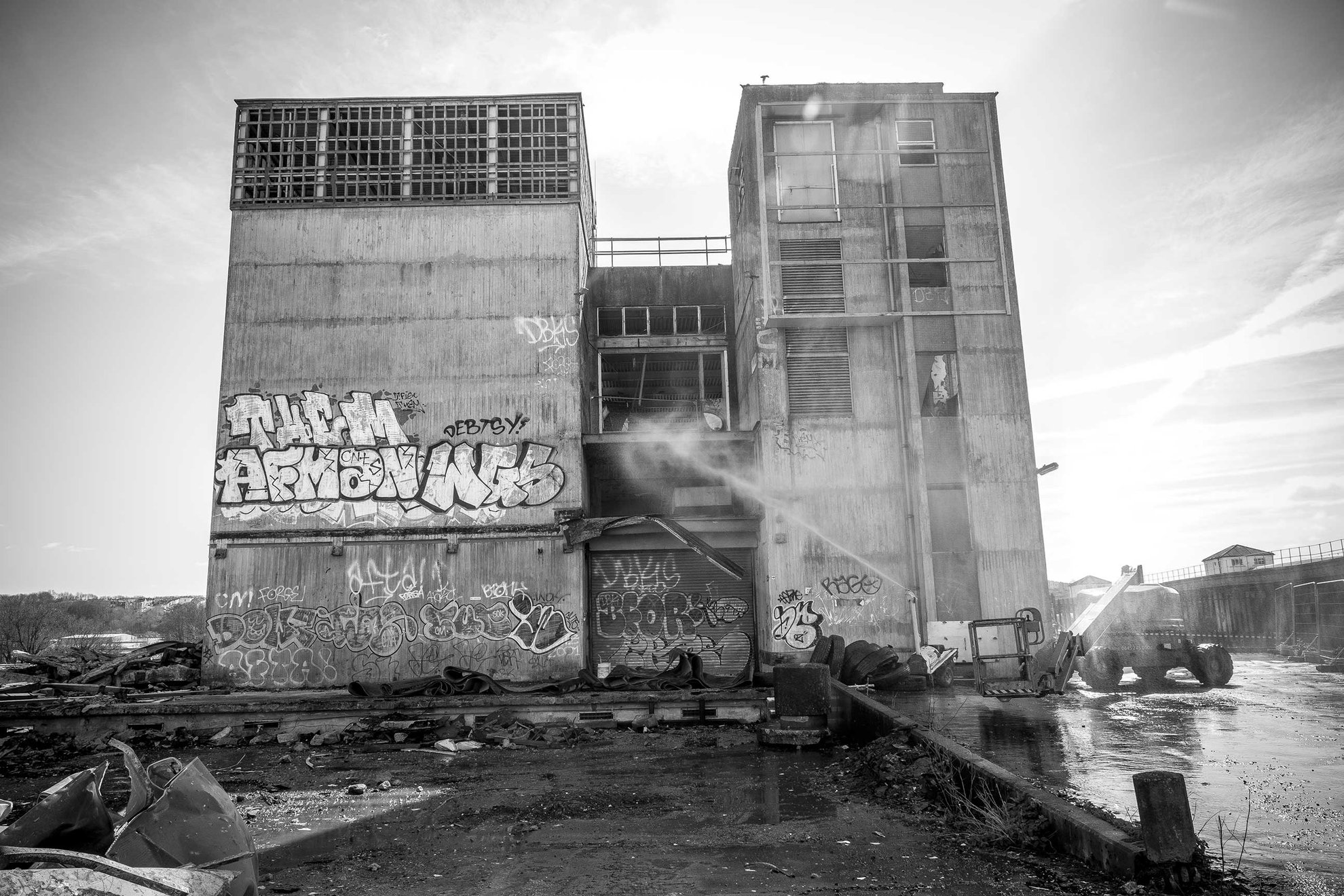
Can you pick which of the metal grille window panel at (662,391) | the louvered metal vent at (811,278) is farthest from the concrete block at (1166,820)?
the metal grille window panel at (662,391)

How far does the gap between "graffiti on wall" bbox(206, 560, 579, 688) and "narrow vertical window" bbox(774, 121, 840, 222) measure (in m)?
12.2

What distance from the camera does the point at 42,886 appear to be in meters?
3.37

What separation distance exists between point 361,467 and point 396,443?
41.9 inches

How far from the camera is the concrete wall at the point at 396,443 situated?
65.9ft

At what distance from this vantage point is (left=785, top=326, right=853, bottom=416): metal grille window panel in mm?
21297

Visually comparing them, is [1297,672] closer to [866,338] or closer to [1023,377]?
[1023,377]

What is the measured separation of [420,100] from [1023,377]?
706 inches

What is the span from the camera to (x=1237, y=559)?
5053cm

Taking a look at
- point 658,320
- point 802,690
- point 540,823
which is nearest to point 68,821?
point 540,823

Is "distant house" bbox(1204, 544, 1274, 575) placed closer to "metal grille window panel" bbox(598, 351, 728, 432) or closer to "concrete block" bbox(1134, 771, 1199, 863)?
"metal grille window panel" bbox(598, 351, 728, 432)

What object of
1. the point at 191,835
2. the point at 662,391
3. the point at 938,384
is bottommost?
the point at 191,835

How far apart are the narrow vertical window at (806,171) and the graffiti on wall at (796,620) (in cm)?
1009

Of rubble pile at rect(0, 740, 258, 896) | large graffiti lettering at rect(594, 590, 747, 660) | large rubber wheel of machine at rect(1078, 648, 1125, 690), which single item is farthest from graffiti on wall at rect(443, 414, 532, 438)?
rubble pile at rect(0, 740, 258, 896)

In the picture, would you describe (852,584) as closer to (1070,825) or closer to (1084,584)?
(1070,825)
